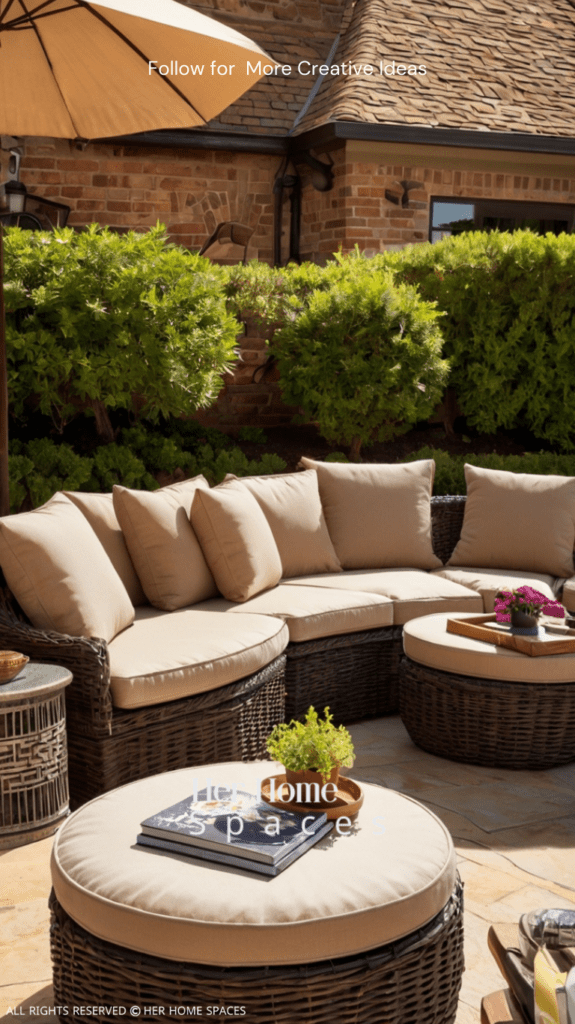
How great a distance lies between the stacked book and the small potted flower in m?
2.13

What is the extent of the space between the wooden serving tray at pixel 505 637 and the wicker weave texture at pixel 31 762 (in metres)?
1.87

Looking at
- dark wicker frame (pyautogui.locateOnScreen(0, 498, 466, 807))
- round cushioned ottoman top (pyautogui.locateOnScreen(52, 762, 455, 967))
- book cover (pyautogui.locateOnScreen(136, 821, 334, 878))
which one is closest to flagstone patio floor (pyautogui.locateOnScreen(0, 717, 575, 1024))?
dark wicker frame (pyautogui.locateOnScreen(0, 498, 466, 807))

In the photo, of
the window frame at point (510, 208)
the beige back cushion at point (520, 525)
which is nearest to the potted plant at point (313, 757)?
the beige back cushion at point (520, 525)

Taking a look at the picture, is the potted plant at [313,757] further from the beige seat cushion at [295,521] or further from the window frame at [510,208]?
the window frame at [510,208]

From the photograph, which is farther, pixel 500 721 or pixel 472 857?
pixel 500 721

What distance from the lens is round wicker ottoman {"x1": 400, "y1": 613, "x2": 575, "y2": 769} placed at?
4250mm

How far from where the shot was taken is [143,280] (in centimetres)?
610

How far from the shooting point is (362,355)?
713 centimetres

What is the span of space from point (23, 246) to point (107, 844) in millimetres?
4640

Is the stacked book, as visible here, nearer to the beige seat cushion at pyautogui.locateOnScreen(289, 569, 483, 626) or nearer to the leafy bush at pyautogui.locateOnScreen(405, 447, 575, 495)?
the beige seat cushion at pyautogui.locateOnScreen(289, 569, 483, 626)

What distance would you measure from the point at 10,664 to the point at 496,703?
6.77ft

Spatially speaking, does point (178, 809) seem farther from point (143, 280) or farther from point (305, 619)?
point (143, 280)

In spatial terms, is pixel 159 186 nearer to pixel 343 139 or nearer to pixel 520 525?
pixel 343 139

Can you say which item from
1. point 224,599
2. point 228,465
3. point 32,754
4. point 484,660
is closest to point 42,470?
point 228,465
